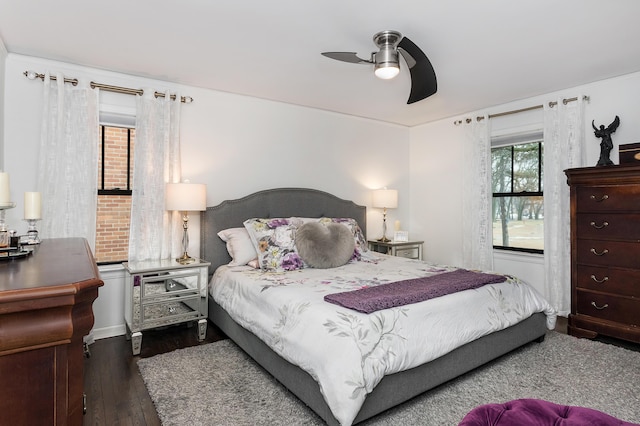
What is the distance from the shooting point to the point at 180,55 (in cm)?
295

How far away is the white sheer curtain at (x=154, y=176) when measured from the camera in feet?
11.1

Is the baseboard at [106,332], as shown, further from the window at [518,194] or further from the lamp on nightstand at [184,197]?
the window at [518,194]

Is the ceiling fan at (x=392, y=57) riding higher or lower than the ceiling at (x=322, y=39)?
lower

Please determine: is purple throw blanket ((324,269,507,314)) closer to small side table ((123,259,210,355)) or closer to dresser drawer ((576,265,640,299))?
dresser drawer ((576,265,640,299))

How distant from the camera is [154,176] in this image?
3.45 metres

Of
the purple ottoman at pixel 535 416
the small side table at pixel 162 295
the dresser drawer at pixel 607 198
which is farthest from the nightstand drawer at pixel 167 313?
the dresser drawer at pixel 607 198

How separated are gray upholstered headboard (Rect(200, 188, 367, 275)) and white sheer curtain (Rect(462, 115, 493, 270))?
51.5 inches

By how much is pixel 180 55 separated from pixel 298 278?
2.04 metres

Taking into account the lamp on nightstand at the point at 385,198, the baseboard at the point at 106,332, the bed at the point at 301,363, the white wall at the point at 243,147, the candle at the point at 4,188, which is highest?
the white wall at the point at 243,147

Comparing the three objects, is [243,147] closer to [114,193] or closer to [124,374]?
[114,193]

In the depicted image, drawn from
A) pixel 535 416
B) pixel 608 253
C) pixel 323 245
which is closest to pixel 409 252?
pixel 323 245

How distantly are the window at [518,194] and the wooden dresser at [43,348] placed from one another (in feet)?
14.7

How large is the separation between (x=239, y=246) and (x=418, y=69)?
87.2 inches

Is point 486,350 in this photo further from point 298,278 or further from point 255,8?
point 255,8
